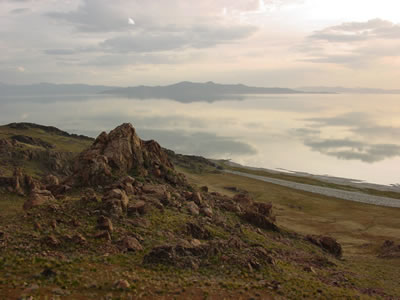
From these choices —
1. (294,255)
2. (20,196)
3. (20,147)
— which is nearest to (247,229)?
(294,255)

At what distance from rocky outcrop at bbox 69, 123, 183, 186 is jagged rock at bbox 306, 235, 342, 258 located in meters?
21.6

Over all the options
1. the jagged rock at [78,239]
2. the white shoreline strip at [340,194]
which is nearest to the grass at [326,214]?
the white shoreline strip at [340,194]

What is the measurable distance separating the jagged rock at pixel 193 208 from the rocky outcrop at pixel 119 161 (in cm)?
710

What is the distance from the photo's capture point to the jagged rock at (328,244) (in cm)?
4756

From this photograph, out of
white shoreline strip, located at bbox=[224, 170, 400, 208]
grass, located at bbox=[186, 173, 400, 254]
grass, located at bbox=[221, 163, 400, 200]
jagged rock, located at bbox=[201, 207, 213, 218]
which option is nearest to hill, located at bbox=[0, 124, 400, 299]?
jagged rock, located at bbox=[201, 207, 213, 218]

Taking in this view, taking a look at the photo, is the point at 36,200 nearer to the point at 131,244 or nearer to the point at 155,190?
the point at 131,244

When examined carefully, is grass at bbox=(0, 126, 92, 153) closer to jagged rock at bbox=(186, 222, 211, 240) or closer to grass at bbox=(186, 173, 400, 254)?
grass at bbox=(186, 173, 400, 254)

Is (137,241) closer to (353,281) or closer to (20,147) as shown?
(353,281)

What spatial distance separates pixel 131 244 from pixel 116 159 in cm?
1915

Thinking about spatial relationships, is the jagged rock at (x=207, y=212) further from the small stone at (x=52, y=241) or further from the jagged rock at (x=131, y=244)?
the small stone at (x=52, y=241)

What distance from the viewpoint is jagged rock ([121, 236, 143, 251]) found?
2777 cm

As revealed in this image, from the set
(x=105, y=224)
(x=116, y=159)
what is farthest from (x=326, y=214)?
(x=105, y=224)

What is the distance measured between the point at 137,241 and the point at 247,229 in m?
19.3

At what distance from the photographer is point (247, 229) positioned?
145 feet
